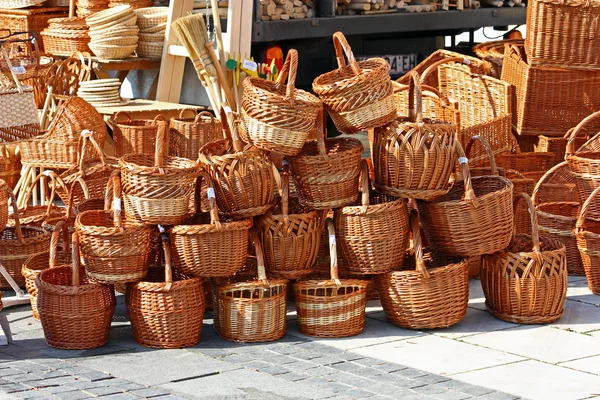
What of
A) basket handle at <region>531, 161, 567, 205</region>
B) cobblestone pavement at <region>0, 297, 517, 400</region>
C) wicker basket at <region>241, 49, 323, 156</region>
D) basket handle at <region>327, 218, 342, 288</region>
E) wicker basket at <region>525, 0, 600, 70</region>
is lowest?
cobblestone pavement at <region>0, 297, 517, 400</region>

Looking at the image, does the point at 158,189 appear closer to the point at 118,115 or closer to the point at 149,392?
the point at 149,392

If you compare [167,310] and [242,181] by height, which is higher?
[242,181]

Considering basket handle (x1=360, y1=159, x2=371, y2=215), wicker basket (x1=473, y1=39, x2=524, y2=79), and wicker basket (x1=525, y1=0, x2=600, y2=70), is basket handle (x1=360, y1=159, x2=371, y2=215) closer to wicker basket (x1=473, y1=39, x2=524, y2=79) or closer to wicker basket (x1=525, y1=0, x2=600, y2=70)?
wicker basket (x1=525, y1=0, x2=600, y2=70)

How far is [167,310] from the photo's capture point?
5.86 m

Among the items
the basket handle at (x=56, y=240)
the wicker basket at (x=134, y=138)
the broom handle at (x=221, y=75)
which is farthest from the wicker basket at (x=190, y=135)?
the basket handle at (x=56, y=240)

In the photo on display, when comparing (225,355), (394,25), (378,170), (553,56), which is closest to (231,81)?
(394,25)

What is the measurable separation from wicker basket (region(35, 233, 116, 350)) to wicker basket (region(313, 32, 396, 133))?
1.51 metres

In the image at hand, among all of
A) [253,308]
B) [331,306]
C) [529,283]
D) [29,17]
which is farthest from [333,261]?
[29,17]

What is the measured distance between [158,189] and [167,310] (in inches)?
24.2

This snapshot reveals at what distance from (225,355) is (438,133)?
5.34 ft

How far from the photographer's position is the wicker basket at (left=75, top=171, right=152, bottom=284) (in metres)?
5.83

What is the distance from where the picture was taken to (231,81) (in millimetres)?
9609

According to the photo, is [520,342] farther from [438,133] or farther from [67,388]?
[67,388]

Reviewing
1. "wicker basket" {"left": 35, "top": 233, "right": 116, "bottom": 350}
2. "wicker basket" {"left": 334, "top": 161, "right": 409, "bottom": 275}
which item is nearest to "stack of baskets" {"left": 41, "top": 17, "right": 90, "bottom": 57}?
"wicker basket" {"left": 35, "top": 233, "right": 116, "bottom": 350}
